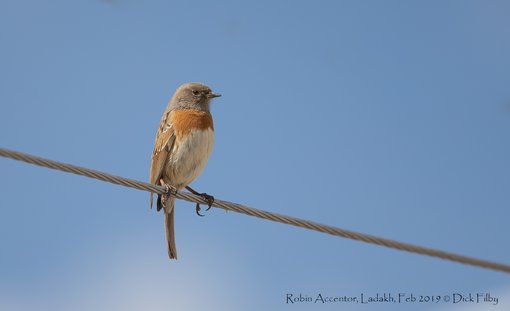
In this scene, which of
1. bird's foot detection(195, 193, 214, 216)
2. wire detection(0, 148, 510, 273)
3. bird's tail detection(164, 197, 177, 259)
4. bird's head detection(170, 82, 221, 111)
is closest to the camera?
wire detection(0, 148, 510, 273)

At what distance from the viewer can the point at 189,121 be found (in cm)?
840

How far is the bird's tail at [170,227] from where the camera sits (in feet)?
27.9

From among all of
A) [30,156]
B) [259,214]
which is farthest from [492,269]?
[30,156]

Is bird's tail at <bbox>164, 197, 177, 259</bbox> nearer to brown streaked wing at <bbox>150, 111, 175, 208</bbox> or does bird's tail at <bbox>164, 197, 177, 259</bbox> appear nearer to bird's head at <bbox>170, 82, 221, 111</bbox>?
brown streaked wing at <bbox>150, 111, 175, 208</bbox>

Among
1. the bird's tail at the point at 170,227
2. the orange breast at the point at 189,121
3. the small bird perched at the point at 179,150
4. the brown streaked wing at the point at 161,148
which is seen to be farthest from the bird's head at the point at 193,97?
the bird's tail at the point at 170,227

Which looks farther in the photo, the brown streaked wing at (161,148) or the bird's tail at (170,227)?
the bird's tail at (170,227)

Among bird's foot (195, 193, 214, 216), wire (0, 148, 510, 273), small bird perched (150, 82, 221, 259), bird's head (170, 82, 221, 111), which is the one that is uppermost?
bird's head (170, 82, 221, 111)

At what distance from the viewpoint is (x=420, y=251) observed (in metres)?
5.70

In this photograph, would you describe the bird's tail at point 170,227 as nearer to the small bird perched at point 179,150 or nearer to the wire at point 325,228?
the small bird perched at point 179,150

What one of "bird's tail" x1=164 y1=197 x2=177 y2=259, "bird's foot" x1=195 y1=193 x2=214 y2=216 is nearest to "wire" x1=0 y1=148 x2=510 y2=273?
"bird's foot" x1=195 y1=193 x2=214 y2=216

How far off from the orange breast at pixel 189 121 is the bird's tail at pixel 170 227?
0.91 metres

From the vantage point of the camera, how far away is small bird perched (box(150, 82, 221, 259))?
26.9 ft

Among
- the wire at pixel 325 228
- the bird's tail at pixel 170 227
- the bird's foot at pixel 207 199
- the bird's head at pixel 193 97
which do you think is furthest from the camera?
the bird's head at pixel 193 97

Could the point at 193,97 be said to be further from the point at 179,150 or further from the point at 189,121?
the point at 179,150
